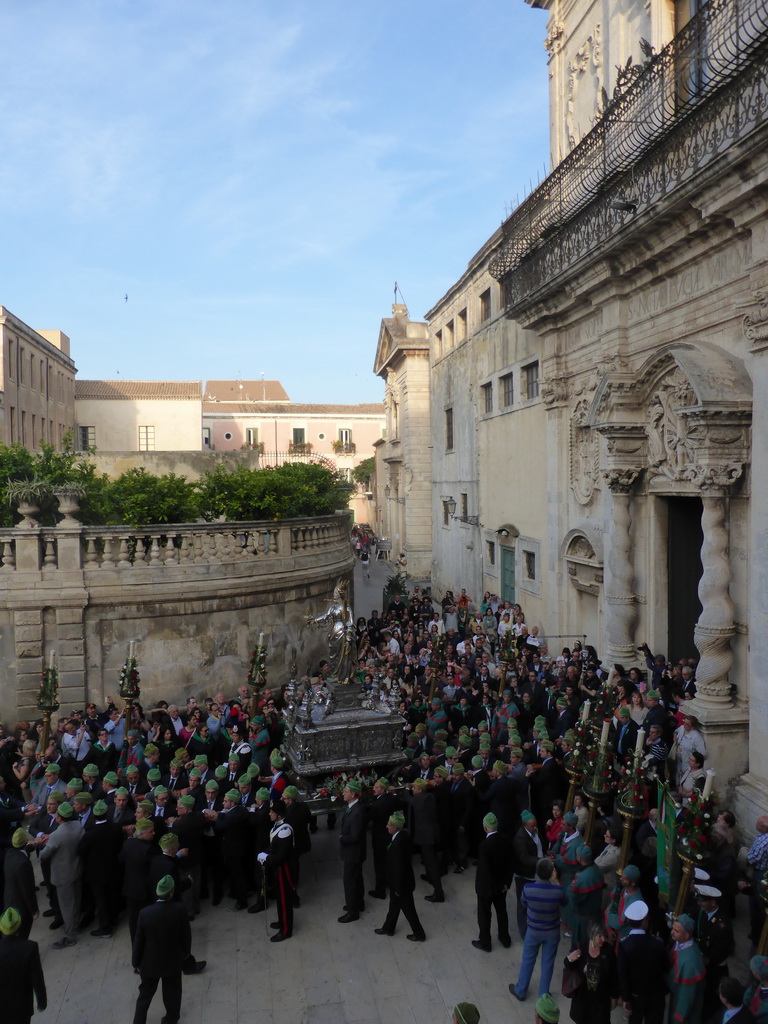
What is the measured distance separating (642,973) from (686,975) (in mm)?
290

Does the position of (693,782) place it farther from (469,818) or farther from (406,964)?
(406,964)

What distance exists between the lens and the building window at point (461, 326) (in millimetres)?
25469

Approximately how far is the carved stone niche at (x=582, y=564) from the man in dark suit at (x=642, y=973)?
9087 millimetres

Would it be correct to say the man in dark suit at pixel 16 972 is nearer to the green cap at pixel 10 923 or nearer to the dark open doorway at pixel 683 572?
the green cap at pixel 10 923

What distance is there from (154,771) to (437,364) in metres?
23.1

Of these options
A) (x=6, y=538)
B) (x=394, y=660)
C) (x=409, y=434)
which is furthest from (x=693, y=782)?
(x=409, y=434)

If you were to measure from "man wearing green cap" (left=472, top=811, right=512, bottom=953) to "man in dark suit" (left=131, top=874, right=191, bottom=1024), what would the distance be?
8.73ft

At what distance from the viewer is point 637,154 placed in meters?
11.4

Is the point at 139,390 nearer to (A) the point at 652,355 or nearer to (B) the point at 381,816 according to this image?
(A) the point at 652,355

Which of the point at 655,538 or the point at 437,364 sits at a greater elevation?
the point at 437,364

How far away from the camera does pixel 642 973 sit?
17.7ft

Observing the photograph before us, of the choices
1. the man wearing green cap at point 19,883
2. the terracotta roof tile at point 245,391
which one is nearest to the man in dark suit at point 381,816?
the man wearing green cap at point 19,883

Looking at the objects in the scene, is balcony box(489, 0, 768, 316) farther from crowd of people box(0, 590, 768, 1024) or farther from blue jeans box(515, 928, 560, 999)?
blue jeans box(515, 928, 560, 999)

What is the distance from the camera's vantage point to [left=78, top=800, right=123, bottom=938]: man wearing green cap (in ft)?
24.3
